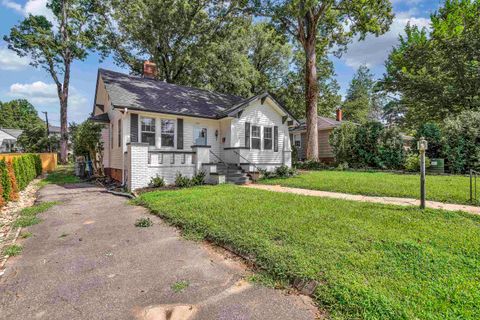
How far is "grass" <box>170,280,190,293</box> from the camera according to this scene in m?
2.99

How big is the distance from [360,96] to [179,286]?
5476 cm

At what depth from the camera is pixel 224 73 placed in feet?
78.7

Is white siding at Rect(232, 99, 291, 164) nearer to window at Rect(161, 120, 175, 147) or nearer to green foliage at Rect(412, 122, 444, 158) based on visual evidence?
window at Rect(161, 120, 175, 147)

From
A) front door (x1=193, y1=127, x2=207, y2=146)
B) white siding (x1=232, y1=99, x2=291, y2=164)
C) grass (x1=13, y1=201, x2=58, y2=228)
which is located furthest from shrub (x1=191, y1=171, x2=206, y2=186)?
grass (x1=13, y1=201, x2=58, y2=228)

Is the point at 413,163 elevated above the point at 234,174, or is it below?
above

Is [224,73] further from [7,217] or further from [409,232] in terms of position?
[409,232]

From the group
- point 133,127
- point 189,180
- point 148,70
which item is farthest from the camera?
point 148,70

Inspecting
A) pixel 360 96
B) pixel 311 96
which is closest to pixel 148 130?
pixel 311 96

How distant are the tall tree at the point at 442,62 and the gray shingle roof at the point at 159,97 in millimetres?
16619

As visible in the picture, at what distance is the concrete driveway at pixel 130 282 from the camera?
2.60 meters

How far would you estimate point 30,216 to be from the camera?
6555mm

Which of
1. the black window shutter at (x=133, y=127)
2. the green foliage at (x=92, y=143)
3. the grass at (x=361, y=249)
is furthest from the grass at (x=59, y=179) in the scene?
the grass at (x=361, y=249)

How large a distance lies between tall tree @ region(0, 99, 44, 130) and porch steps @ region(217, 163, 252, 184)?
3000 inches

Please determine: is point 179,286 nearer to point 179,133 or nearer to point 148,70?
point 179,133
